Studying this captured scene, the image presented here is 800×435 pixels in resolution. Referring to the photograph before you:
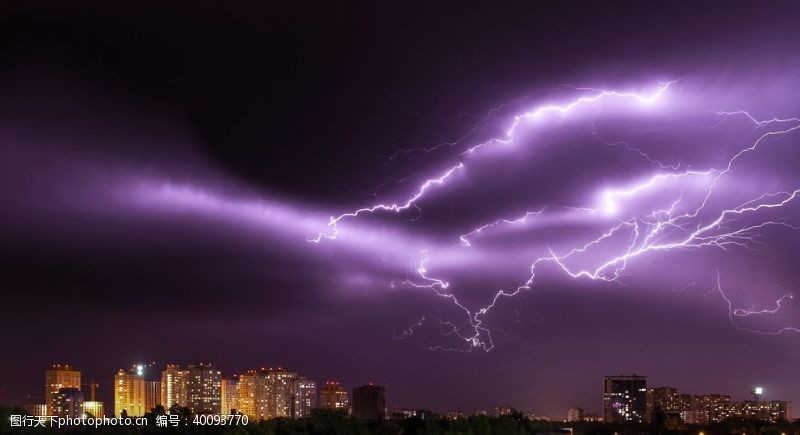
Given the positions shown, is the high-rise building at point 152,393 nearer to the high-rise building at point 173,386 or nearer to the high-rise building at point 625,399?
the high-rise building at point 173,386

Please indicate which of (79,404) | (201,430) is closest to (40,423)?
(201,430)

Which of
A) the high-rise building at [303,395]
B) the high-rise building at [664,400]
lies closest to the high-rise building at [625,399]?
the high-rise building at [664,400]

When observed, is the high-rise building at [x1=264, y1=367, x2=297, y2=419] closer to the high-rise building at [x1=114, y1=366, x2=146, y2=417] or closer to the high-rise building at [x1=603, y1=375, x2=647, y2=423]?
the high-rise building at [x1=114, y1=366, x2=146, y2=417]

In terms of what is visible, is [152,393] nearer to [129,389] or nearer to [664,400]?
[129,389]

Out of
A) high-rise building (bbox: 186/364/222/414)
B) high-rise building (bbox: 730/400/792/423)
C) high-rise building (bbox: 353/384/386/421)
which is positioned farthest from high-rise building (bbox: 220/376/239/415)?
high-rise building (bbox: 730/400/792/423)

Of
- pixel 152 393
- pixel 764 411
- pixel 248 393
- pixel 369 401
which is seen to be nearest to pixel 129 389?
pixel 152 393

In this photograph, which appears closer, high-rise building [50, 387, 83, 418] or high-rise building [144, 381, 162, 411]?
high-rise building [50, 387, 83, 418]

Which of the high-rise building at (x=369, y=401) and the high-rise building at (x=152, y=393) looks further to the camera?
the high-rise building at (x=152, y=393)
